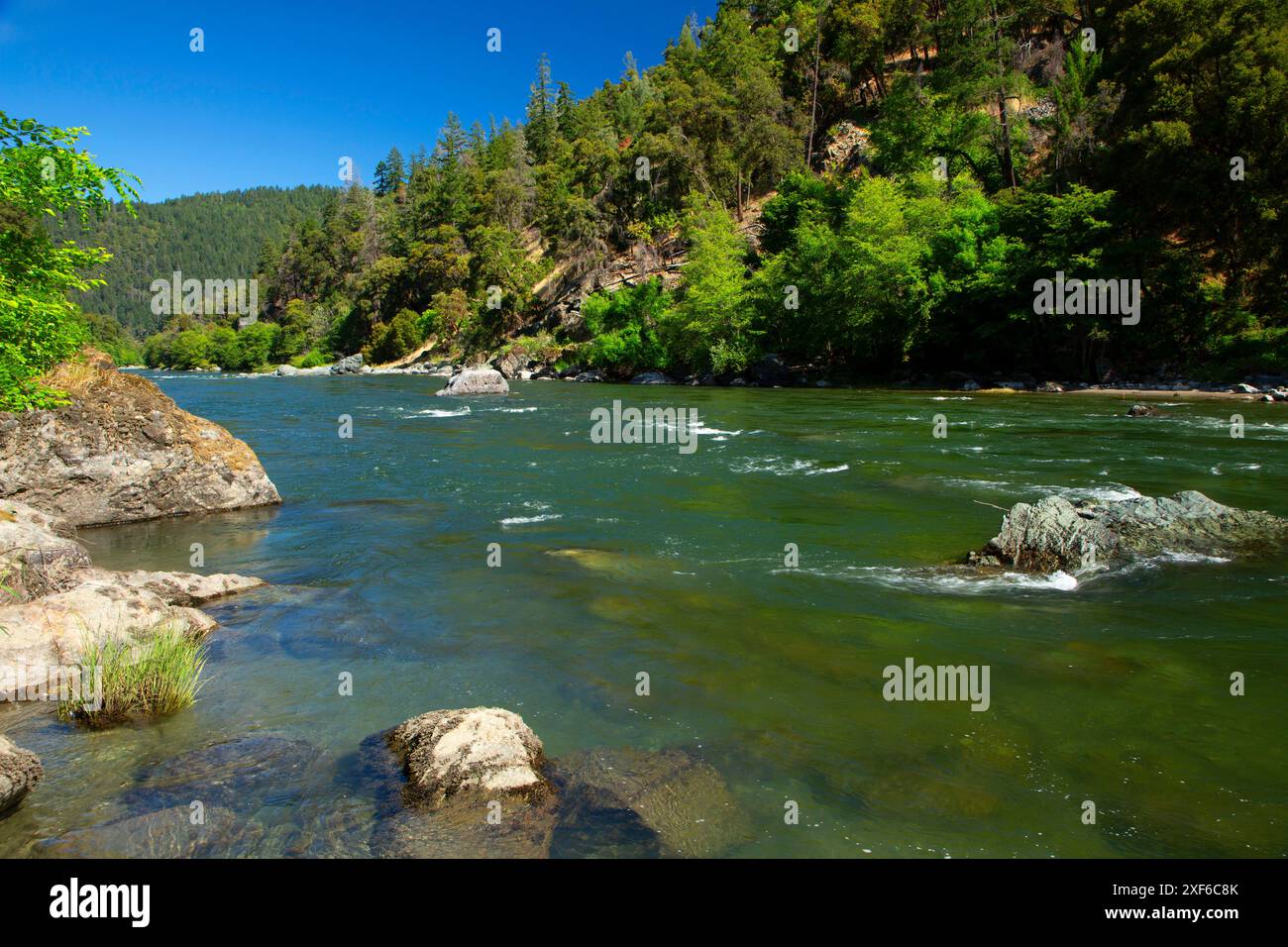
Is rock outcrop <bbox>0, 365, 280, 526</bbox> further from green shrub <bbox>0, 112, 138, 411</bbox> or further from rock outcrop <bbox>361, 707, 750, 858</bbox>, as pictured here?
rock outcrop <bbox>361, 707, 750, 858</bbox>

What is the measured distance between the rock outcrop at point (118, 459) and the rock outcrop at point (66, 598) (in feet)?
12.1

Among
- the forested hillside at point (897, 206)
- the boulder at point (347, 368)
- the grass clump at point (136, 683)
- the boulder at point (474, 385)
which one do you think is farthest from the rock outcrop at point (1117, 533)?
the boulder at point (347, 368)

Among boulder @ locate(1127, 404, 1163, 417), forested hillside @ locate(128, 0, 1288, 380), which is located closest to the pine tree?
forested hillside @ locate(128, 0, 1288, 380)

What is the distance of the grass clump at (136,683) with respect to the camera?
6.29 m

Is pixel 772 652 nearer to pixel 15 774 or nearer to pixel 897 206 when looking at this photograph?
pixel 15 774

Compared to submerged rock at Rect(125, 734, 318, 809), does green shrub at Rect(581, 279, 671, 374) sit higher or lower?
higher

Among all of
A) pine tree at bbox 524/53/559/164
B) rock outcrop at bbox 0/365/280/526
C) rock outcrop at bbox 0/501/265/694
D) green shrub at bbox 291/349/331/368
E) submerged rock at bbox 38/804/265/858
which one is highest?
pine tree at bbox 524/53/559/164

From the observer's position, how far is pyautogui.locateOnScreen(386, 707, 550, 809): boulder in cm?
520

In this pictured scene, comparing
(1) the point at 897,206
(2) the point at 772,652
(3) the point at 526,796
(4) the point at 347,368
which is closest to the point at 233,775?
(3) the point at 526,796

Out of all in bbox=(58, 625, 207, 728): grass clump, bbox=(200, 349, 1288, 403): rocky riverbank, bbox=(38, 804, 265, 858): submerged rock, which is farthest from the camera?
bbox=(200, 349, 1288, 403): rocky riverbank

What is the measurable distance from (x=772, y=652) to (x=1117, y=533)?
688 cm

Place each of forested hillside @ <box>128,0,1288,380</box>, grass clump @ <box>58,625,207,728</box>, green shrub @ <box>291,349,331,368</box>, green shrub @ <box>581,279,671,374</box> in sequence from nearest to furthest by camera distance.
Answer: grass clump @ <box>58,625,207,728</box> → forested hillside @ <box>128,0,1288,380</box> → green shrub @ <box>581,279,671,374</box> → green shrub @ <box>291,349,331,368</box>

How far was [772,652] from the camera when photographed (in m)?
8.00

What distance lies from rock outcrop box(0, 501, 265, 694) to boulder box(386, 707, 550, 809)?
3579 mm
